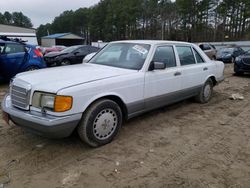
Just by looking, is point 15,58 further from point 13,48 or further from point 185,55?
point 185,55

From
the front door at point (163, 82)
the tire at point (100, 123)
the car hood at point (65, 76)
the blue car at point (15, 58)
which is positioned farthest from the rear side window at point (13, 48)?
the tire at point (100, 123)

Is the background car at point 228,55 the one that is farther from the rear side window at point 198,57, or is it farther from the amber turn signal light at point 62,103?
the amber turn signal light at point 62,103

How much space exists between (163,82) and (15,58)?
5788 mm

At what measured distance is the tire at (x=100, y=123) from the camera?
3.55m

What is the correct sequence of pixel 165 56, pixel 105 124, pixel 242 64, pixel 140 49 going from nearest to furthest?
pixel 105 124, pixel 140 49, pixel 165 56, pixel 242 64

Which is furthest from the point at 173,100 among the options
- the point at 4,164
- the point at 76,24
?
the point at 76,24

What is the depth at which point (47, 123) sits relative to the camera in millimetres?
3176

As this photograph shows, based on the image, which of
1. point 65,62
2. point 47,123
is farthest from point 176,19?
point 47,123

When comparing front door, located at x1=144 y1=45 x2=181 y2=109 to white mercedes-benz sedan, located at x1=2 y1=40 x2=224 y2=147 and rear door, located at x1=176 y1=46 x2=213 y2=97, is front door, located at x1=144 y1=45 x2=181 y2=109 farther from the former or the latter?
rear door, located at x1=176 y1=46 x2=213 y2=97

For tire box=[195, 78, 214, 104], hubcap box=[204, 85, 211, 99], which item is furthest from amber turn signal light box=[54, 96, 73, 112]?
hubcap box=[204, 85, 211, 99]

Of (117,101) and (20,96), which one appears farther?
(117,101)

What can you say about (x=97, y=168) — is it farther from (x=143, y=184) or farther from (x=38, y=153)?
(x=38, y=153)

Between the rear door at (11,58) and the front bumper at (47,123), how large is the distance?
17.5 ft

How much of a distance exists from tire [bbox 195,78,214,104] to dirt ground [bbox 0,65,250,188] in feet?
3.85
